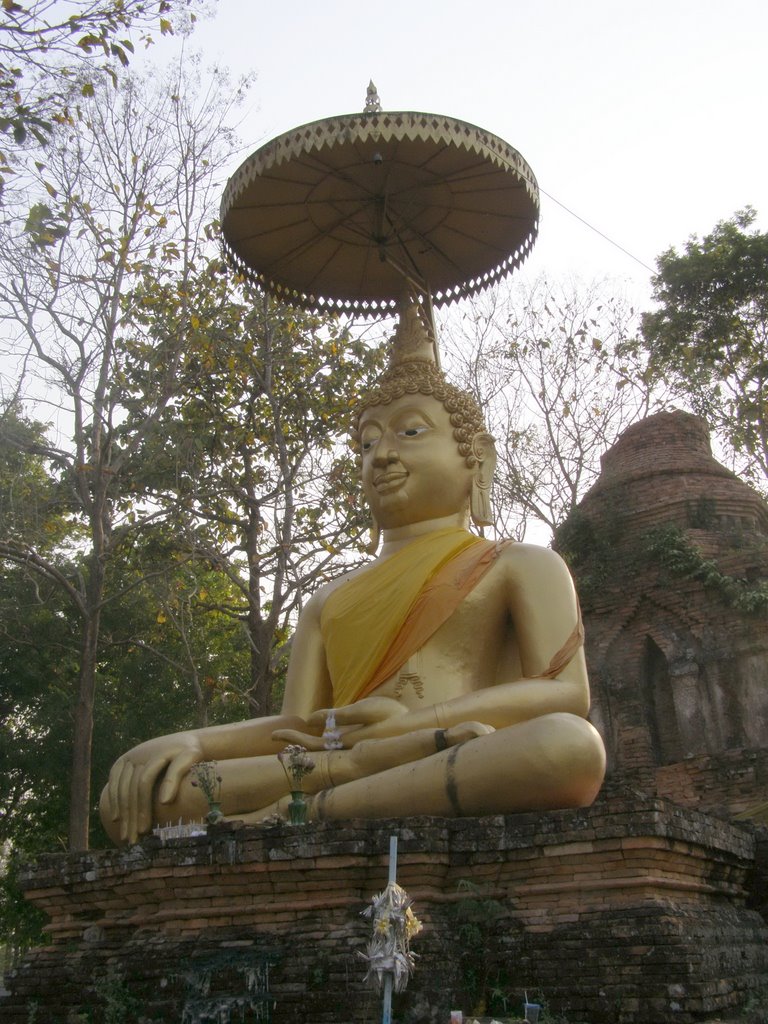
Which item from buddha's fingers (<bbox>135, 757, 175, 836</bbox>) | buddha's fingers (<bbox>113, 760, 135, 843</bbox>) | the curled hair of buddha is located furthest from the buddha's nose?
buddha's fingers (<bbox>113, 760, 135, 843</bbox>)

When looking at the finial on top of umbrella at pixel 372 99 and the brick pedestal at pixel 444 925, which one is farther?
the finial on top of umbrella at pixel 372 99

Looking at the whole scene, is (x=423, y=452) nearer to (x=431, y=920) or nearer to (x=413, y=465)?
(x=413, y=465)

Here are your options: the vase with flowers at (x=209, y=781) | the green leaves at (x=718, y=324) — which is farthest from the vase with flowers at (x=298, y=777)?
the green leaves at (x=718, y=324)

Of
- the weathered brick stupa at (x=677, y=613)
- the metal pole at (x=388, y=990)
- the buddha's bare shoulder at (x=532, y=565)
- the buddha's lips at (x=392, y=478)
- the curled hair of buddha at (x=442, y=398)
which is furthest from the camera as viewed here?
the weathered brick stupa at (x=677, y=613)

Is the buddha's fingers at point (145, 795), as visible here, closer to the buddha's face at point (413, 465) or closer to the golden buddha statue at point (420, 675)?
the golden buddha statue at point (420, 675)

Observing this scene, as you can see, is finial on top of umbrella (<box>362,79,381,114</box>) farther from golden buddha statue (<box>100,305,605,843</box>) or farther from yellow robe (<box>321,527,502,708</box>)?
yellow robe (<box>321,527,502,708</box>)

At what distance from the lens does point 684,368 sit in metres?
20.9

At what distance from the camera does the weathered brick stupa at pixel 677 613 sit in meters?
16.1

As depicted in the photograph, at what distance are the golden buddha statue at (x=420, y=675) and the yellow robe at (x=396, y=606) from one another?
1 centimetres

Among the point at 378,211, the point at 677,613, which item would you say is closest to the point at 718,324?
the point at 677,613

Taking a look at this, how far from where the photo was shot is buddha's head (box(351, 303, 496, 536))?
8.14m

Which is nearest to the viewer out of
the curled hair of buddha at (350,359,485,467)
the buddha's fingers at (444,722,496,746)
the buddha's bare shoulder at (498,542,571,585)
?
the buddha's fingers at (444,722,496,746)

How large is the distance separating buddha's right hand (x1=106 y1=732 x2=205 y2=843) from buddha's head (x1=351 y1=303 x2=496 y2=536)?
7.83 ft

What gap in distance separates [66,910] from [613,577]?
13.3m
